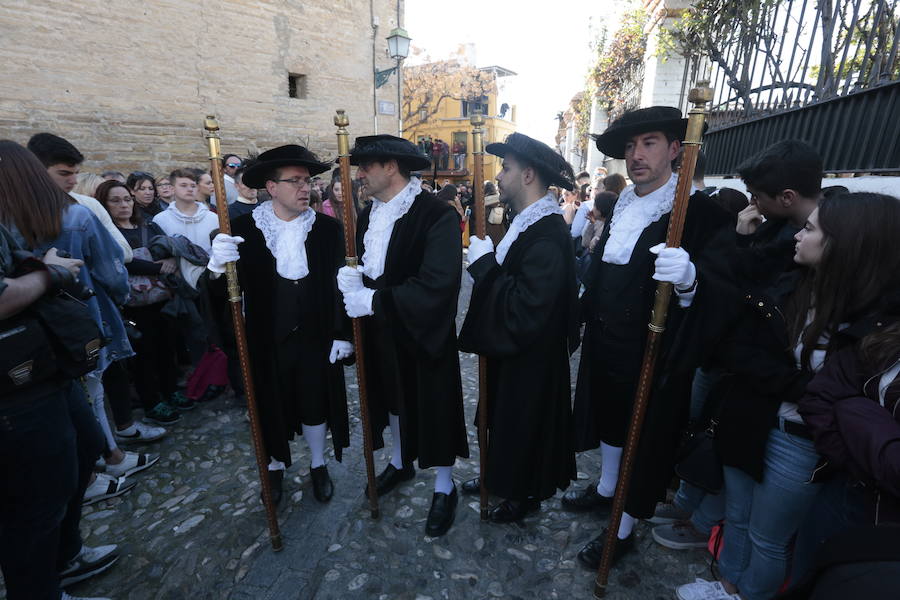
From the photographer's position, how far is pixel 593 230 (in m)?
6.46

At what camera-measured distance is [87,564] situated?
8.14ft

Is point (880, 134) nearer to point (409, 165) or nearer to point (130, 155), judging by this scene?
point (409, 165)

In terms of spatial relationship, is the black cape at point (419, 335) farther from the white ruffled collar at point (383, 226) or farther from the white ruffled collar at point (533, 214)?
the white ruffled collar at point (533, 214)

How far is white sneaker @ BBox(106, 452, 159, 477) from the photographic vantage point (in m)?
3.37

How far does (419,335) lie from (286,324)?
0.90 meters

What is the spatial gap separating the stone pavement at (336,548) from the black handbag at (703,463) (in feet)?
2.33

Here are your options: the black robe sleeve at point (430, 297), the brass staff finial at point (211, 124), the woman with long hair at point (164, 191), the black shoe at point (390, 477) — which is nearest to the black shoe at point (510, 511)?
the black shoe at point (390, 477)

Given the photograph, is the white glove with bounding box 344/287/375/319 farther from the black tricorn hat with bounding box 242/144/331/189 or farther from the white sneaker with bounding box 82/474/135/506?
the white sneaker with bounding box 82/474/135/506

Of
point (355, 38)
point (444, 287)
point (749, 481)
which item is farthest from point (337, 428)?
point (355, 38)

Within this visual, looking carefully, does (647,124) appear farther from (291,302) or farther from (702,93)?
(291,302)

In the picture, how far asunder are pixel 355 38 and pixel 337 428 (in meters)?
15.8

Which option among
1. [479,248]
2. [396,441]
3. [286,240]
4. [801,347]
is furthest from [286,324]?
[801,347]

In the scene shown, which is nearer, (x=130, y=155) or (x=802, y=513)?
(x=802, y=513)

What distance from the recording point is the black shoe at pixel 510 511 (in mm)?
2918
